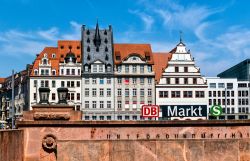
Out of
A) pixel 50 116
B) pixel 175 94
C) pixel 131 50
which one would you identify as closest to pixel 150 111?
pixel 50 116

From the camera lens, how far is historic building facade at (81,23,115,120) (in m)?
79.5

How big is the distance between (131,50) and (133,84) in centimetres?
707

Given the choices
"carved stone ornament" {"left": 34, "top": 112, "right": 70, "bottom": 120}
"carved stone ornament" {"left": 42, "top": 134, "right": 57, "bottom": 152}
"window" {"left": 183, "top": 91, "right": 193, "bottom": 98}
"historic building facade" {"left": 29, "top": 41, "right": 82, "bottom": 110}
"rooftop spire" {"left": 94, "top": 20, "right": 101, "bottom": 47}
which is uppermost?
"rooftop spire" {"left": 94, "top": 20, "right": 101, "bottom": 47}

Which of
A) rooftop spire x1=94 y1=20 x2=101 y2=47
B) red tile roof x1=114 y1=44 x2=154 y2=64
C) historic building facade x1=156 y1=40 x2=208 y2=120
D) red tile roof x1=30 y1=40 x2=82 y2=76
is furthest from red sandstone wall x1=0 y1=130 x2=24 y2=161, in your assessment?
rooftop spire x1=94 y1=20 x2=101 y2=47

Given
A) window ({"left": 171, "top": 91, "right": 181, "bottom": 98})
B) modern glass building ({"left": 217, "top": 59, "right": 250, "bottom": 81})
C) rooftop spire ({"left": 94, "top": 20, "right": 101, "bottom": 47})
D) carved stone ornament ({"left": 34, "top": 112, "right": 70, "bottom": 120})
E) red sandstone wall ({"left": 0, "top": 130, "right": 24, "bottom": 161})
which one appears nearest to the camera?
red sandstone wall ({"left": 0, "top": 130, "right": 24, "bottom": 161})

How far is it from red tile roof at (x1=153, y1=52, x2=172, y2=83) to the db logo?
164ft

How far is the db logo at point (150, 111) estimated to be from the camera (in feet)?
99.4

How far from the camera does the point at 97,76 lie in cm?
8100

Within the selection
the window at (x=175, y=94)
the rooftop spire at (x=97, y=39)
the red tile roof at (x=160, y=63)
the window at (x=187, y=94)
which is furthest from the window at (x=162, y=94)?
the rooftop spire at (x=97, y=39)

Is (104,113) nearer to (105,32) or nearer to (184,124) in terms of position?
(105,32)

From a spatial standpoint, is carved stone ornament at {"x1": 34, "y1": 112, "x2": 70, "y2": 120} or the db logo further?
the db logo

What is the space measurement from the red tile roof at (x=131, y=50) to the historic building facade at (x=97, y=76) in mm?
1378

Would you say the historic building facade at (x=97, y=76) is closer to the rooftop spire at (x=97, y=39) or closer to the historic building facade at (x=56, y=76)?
the rooftop spire at (x=97, y=39)

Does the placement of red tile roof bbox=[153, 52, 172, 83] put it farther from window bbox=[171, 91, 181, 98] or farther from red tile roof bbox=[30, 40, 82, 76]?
red tile roof bbox=[30, 40, 82, 76]
